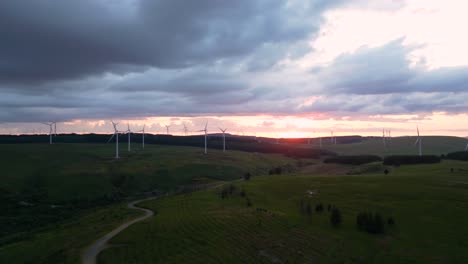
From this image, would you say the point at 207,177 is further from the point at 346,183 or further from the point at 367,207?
the point at 367,207

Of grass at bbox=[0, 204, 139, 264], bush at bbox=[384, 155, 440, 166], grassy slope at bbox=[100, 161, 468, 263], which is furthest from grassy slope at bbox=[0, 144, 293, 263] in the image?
bush at bbox=[384, 155, 440, 166]

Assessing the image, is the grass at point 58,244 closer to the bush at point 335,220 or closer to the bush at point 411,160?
the bush at point 335,220

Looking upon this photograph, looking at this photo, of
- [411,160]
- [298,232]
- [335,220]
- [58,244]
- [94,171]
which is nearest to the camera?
[58,244]

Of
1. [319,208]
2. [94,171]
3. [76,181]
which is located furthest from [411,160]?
[76,181]

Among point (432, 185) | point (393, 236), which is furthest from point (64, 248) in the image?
point (432, 185)

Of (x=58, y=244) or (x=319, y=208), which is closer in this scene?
(x=58, y=244)

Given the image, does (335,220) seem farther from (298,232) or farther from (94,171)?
(94,171)
